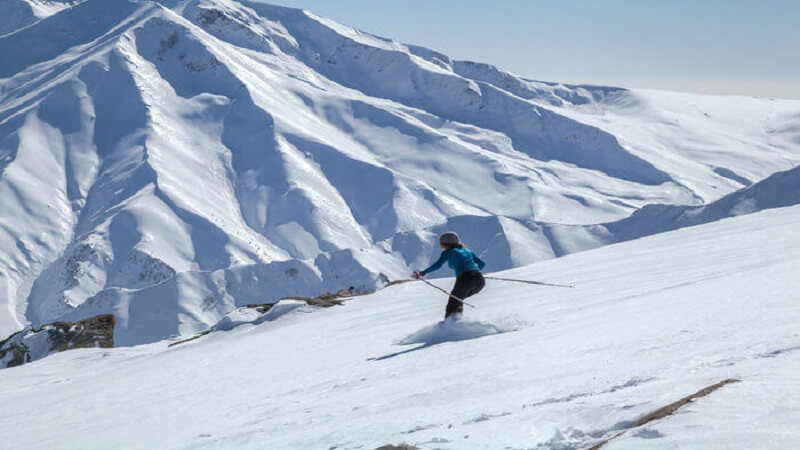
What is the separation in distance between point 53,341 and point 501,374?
20.9 metres

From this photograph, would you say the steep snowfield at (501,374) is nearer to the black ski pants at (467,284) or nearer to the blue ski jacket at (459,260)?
the black ski pants at (467,284)

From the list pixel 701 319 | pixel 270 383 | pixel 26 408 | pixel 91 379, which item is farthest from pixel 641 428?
pixel 91 379

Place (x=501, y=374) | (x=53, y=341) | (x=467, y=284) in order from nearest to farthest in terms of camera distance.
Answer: (x=501, y=374) < (x=467, y=284) < (x=53, y=341)

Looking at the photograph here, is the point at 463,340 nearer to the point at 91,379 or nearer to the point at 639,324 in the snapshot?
the point at 639,324

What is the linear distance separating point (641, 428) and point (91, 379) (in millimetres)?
13805

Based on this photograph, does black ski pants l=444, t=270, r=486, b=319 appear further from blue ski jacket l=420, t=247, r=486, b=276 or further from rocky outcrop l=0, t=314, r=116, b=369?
rocky outcrop l=0, t=314, r=116, b=369

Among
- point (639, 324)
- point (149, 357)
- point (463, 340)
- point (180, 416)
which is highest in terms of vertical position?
point (639, 324)

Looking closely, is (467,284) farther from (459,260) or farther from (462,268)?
(459,260)

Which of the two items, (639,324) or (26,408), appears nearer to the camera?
(639,324)

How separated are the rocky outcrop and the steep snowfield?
21.0 feet

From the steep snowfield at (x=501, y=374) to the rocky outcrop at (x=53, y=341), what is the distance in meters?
6.40

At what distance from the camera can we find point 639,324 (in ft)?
33.3

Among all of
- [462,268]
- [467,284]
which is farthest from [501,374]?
[462,268]

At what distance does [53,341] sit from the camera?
26.7 metres
